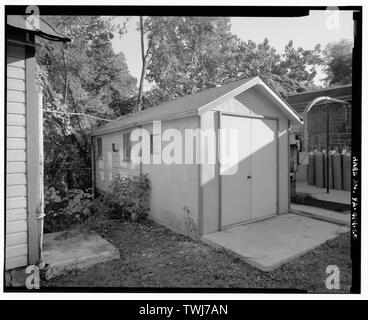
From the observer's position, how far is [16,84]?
11.6 ft

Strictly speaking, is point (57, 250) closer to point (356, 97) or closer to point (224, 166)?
point (224, 166)

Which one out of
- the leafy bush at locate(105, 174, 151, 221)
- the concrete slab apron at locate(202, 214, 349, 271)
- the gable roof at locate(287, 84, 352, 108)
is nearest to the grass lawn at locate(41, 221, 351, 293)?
the concrete slab apron at locate(202, 214, 349, 271)

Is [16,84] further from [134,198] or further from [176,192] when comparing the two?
[134,198]

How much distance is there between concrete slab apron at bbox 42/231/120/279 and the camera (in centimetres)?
415

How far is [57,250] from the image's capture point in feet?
15.3

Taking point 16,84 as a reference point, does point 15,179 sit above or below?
below

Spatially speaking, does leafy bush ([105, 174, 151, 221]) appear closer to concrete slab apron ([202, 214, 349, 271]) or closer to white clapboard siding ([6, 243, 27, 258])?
concrete slab apron ([202, 214, 349, 271])

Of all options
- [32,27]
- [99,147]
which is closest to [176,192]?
[32,27]

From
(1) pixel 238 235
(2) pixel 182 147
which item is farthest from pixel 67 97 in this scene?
(1) pixel 238 235

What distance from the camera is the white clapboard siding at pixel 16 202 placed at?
355cm

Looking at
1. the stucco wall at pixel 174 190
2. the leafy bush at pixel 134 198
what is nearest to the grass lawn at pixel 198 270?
the stucco wall at pixel 174 190

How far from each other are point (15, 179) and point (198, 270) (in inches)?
114

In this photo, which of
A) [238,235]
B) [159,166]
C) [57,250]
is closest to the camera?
[57,250]

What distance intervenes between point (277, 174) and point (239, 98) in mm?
2307
